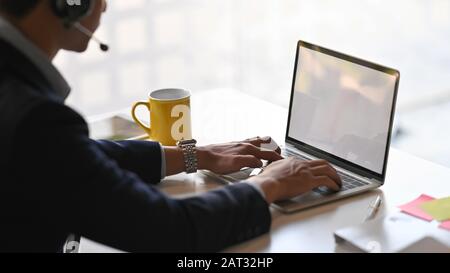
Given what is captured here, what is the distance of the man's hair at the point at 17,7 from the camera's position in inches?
45.6

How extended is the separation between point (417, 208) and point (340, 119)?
282 millimetres

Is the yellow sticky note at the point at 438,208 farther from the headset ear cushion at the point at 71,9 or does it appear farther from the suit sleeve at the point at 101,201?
the headset ear cushion at the point at 71,9

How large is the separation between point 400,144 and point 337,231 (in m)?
2.36

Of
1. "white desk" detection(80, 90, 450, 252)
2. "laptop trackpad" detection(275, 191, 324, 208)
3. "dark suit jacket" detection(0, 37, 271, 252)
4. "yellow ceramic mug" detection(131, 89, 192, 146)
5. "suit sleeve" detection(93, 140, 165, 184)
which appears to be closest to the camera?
"dark suit jacket" detection(0, 37, 271, 252)

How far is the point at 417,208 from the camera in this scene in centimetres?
135

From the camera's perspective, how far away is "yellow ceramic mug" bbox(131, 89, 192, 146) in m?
1.65

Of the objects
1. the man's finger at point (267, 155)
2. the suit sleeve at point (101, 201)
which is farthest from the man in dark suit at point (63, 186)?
the man's finger at point (267, 155)

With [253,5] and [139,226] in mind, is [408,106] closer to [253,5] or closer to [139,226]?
[253,5]

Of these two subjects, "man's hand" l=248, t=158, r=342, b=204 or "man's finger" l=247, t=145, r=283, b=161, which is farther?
"man's finger" l=247, t=145, r=283, b=161

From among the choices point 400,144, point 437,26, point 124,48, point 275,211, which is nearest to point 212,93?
point 275,211

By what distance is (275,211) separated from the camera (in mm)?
1357

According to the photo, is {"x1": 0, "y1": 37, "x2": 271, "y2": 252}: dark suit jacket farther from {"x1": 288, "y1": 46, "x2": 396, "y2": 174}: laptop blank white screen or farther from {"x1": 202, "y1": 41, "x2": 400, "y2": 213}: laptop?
{"x1": 288, "y1": 46, "x2": 396, "y2": 174}: laptop blank white screen

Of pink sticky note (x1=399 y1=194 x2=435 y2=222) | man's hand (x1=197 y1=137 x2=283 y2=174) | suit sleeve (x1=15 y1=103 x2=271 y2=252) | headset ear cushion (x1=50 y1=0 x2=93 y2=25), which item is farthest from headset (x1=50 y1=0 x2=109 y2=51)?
pink sticky note (x1=399 y1=194 x2=435 y2=222)

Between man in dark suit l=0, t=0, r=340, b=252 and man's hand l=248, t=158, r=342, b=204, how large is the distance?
0.06 feet
